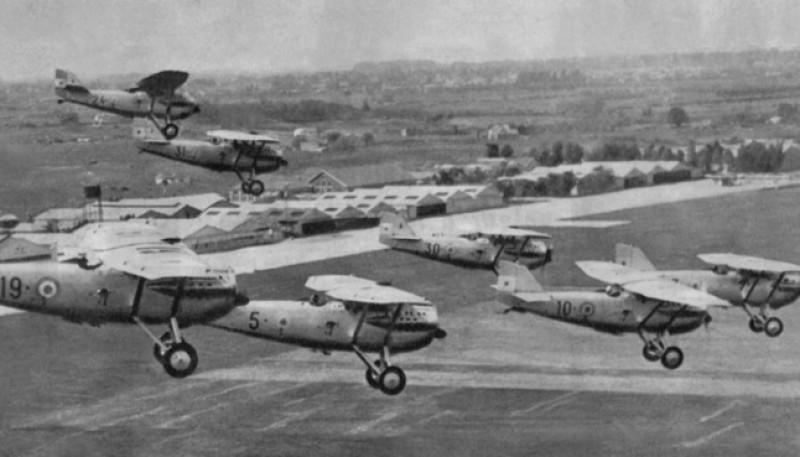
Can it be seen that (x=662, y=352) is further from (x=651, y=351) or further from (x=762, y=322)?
(x=762, y=322)

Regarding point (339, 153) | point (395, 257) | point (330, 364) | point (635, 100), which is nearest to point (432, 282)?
point (395, 257)

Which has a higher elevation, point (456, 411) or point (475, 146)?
point (475, 146)

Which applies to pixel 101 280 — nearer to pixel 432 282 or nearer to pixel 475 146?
pixel 432 282

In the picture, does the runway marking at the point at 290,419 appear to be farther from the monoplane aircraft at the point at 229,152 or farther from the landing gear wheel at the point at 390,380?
the monoplane aircraft at the point at 229,152

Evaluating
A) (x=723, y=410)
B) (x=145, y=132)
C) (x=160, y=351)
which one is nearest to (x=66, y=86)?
(x=145, y=132)

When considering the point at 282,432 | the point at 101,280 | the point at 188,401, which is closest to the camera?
the point at 101,280

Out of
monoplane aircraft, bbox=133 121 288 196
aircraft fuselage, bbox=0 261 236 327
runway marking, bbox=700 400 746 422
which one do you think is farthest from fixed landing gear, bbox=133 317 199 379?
runway marking, bbox=700 400 746 422
